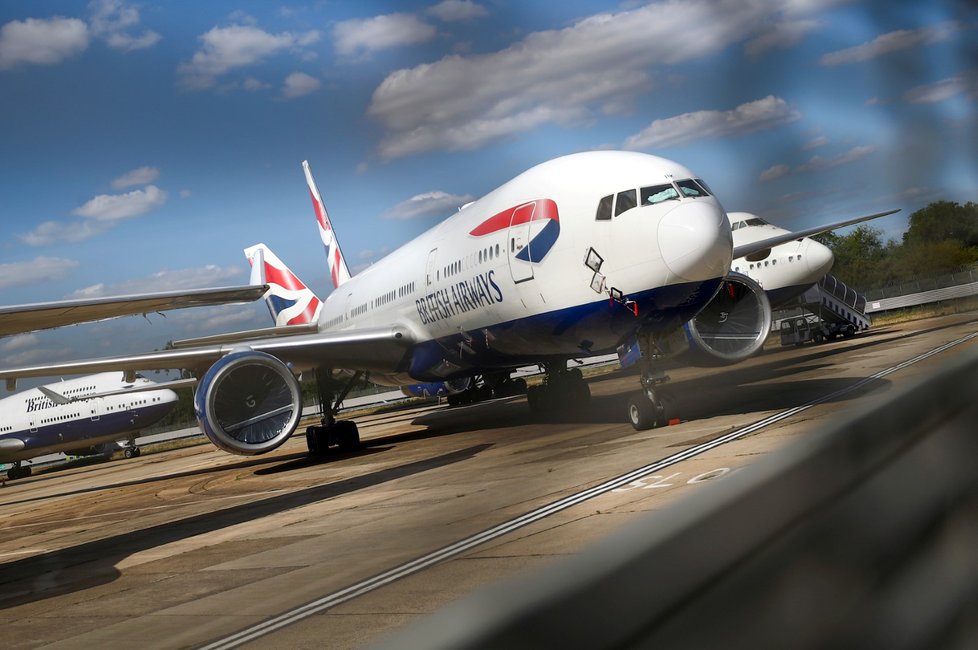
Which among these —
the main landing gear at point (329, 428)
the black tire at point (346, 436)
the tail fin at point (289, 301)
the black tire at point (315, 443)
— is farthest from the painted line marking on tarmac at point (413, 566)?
the tail fin at point (289, 301)

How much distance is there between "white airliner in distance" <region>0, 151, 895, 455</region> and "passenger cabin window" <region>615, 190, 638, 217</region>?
11mm

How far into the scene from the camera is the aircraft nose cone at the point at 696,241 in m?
5.88

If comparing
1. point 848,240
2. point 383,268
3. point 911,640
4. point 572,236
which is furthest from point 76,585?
point 383,268

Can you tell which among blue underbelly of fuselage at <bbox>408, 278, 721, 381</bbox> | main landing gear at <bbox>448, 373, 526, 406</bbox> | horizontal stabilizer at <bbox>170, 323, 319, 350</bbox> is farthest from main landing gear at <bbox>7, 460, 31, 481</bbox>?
blue underbelly of fuselage at <bbox>408, 278, 721, 381</bbox>

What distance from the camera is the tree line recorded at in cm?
134

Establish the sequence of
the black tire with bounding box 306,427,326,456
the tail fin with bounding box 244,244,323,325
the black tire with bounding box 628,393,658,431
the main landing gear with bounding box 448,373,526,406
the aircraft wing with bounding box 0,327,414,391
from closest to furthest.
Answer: the black tire with bounding box 628,393,658,431 < the aircraft wing with bounding box 0,327,414,391 < the black tire with bounding box 306,427,326,456 < the tail fin with bounding box 244,244,323,325 < the main landing gear with bounding box 448,373,526,406

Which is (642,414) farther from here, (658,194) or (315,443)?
(315,443)

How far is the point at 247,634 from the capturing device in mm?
1338

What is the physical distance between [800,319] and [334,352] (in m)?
6.30

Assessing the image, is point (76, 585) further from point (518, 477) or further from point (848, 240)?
point (848, 240)

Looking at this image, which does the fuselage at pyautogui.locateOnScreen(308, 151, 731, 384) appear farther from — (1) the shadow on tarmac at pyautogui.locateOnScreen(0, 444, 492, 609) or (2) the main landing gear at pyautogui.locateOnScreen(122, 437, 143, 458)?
(2) the main landing gear at pyautogui.locateOnScreen(122, 437, 143, 458)

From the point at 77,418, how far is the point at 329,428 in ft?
92.7

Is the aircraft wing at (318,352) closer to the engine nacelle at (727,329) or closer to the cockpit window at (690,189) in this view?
the cockpit window at (690,189)

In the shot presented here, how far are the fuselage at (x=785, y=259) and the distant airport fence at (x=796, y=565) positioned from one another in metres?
0.77
